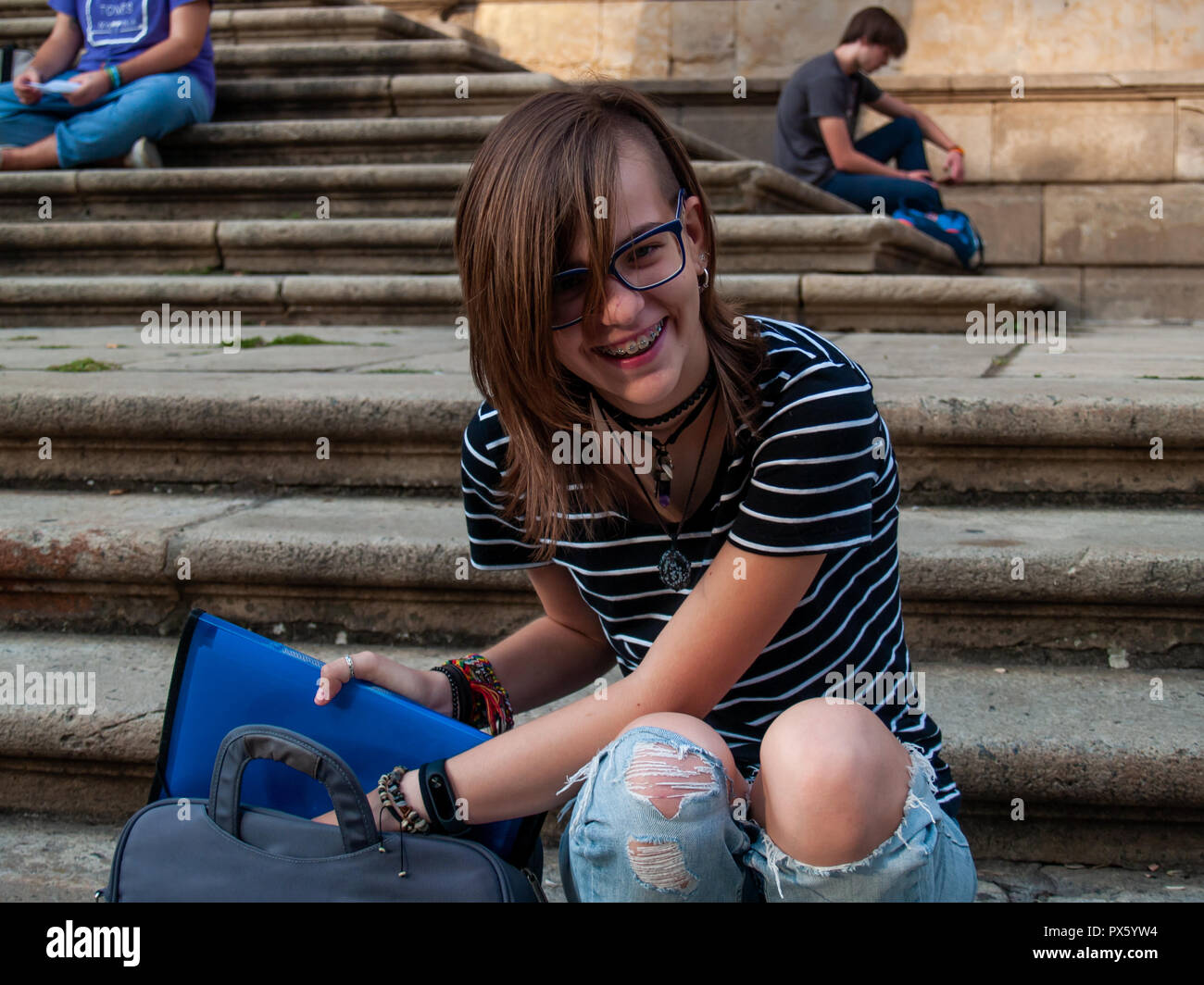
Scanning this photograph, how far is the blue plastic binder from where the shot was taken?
1418 millimetres

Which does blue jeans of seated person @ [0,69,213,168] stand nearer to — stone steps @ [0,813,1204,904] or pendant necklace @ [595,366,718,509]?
stone steps @ [0,813,1204,904]

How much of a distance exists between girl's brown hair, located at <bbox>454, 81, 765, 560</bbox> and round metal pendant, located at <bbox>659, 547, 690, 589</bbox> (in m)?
0.10

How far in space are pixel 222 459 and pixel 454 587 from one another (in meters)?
0.84

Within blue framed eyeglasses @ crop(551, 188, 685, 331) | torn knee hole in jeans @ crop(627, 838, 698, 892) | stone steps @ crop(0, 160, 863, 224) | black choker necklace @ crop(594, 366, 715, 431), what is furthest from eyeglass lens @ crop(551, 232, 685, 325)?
stone steps @ crop(0, 160, 863, 224)

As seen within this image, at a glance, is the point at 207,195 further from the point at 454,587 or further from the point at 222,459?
the point at 454,587

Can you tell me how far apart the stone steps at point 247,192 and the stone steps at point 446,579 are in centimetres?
305

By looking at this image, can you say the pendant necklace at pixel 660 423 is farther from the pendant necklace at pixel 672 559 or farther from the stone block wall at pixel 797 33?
the stone block wall at pixel 797 33

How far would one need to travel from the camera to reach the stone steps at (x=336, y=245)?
186 inches

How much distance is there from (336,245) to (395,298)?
56 cm

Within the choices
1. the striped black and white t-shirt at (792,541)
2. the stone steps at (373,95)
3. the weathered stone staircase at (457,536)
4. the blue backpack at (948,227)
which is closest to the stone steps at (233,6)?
the stone steps at (373,95)

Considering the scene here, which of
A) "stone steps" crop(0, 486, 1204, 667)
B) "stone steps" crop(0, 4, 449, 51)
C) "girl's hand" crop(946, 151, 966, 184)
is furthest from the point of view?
"stone steps" crop(0, 4, 449, 51)

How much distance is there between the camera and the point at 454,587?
7.75 feet

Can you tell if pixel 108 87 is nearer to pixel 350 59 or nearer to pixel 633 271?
pixel 350 59
